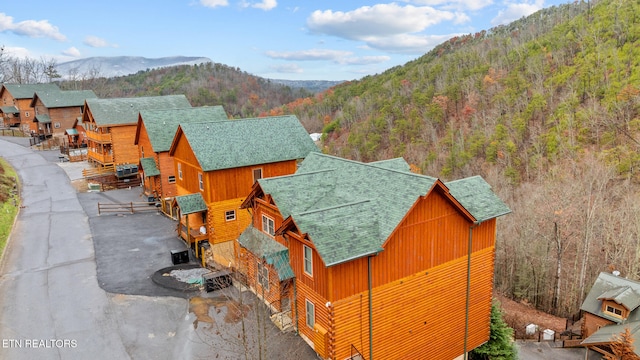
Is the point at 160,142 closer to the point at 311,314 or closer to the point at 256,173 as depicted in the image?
the point at 256,173

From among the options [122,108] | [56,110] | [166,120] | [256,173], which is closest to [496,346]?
[256,173]

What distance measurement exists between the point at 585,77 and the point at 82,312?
2472 inches

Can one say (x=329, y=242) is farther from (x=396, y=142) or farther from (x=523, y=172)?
(x=396, y=142)

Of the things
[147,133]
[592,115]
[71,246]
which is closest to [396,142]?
[592,115]

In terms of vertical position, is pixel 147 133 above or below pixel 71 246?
above

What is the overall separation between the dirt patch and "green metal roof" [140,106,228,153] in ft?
93.9

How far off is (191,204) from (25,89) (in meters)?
60.5

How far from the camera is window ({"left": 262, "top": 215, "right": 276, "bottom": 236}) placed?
19.1 meters

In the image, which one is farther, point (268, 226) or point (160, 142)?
point (160, 142)

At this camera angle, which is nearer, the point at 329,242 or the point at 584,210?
the point at 329,242

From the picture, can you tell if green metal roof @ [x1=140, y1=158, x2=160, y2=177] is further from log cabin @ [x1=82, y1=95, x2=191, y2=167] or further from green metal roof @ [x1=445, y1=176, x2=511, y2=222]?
green metal roof @ [x1=445, y1=176, x2=511, y2=222]

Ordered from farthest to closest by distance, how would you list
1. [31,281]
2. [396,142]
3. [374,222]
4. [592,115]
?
[396,142] < [592,115] < [31,281] < [374,222]

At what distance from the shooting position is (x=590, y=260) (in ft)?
103

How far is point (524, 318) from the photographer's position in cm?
2850
